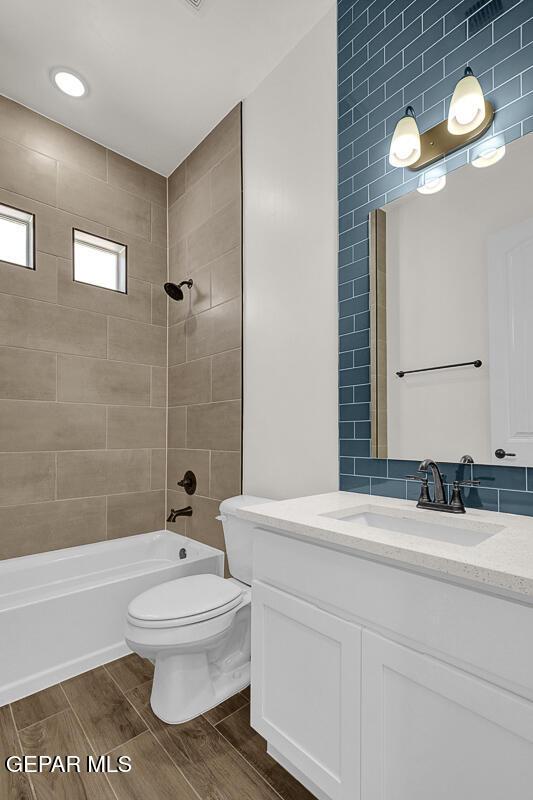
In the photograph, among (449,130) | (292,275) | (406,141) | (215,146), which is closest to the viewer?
(449,130)

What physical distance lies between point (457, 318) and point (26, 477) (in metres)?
2.29

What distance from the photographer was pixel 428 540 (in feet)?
3.15

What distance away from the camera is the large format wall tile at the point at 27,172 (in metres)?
2.34

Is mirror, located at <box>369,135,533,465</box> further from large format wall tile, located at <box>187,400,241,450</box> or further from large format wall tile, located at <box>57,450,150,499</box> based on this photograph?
large format wall tile, located at <box>57,450,150,499</box>

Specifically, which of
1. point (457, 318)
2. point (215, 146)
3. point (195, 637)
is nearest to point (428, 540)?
point (457, 318)

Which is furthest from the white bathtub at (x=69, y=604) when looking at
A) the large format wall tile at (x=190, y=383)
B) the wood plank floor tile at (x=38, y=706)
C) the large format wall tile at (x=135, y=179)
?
the large format wall tile at (x=135, y=179)

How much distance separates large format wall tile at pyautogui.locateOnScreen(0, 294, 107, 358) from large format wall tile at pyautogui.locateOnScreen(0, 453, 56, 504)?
626 mm

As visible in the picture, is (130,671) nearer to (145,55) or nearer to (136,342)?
(136,342)

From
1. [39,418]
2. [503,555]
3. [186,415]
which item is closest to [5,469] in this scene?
[39,418]

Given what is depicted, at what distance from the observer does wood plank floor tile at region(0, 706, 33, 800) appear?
129 cm

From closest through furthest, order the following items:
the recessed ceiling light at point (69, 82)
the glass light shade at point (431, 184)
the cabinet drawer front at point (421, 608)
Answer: the cabinet drawer front at point (421, 608), the glass light shade at point (431, 184), the recessed ceiling light at point (69, 82)

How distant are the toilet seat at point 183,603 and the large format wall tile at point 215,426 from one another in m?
0.78

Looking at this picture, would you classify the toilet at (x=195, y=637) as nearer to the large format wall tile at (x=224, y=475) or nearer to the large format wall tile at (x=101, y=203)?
the large format wall tile at (x=224, y=475)

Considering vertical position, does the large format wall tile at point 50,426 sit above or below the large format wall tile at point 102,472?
above
